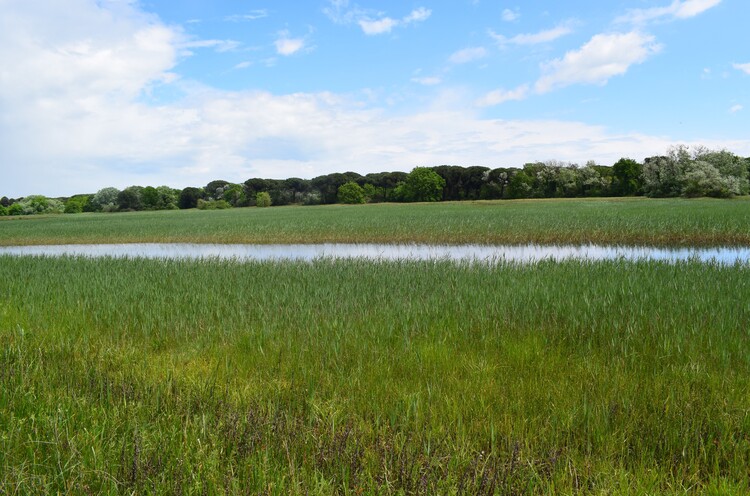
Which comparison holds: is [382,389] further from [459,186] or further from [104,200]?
[104,200]

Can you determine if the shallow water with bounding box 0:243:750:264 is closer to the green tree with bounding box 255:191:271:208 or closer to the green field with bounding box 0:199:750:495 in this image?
the green field with bounding box 0:199:750:495

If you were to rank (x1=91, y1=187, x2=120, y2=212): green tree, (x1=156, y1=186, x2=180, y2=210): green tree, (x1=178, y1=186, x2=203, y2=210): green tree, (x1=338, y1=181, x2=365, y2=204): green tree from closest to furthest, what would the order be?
(x1=338, y1=181, x2=365, y2=204): green tree
(x1=91, y1=187, x2=120, y2=212): green tree
(x1=156, y1=186, x2=180, y2=210): green tree
(x1=178, y1=186, x2=203, y2=210): green tree

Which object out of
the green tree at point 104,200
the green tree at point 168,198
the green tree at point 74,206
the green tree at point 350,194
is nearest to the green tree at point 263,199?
the green tree at point 350,194

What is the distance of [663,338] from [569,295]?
2076mm

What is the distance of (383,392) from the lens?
411cm

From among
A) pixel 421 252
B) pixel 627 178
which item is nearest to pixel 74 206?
pixel 421 252

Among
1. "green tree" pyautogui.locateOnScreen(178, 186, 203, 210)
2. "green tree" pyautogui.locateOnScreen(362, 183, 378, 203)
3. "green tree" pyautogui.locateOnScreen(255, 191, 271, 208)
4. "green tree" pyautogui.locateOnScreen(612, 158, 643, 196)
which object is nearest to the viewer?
"green tree" pyautogui.locateOnScreen(612, 158, 643, 196)

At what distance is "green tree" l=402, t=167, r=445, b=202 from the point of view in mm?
78062

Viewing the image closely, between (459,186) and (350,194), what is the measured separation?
18417 millimetres

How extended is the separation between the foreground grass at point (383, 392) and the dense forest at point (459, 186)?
55.7 meters

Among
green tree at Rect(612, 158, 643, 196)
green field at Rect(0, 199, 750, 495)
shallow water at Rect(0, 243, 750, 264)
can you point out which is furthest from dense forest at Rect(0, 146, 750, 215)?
green field at Rect(0, 199, 750, 495)

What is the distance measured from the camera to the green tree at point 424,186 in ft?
256

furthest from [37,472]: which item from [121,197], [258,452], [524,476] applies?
[121,197]

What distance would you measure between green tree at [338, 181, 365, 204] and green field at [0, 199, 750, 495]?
72.9m
